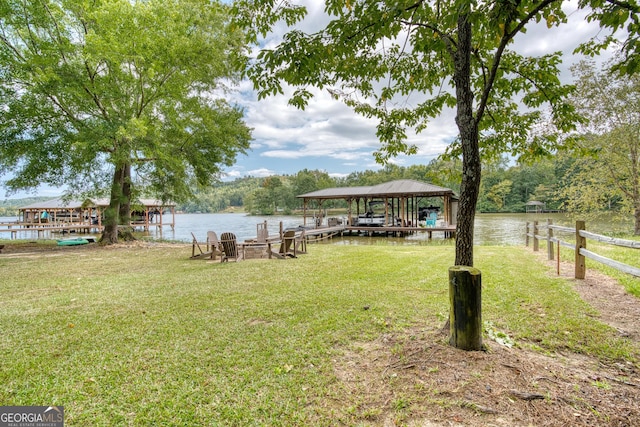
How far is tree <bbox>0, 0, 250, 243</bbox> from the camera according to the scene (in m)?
10.2

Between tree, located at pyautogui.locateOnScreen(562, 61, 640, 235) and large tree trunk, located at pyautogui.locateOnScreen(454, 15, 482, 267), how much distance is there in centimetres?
1618

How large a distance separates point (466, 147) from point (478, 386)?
1973 mm

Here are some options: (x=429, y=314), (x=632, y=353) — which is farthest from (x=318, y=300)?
(x=632, y=353)

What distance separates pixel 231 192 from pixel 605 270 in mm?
125438

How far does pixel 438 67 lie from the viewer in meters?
4.20

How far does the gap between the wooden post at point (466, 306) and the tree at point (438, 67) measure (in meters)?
0.34

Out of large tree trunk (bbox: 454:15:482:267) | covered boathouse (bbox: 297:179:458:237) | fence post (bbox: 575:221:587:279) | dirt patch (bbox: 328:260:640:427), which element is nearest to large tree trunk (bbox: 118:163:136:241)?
covered boathouse (bbox: 297:179:458:237)

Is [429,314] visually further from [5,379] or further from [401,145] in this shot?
[5,379]

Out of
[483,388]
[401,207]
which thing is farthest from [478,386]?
[401,207]

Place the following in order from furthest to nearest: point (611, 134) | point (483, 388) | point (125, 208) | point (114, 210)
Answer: point (125, 208) < point (611, 134) < point (114, 210) < point (483, 388)

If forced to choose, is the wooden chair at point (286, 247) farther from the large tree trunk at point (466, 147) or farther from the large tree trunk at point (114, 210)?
the large tree trunk at point (114, 210)

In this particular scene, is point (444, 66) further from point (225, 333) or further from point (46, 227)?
point (46, 227)

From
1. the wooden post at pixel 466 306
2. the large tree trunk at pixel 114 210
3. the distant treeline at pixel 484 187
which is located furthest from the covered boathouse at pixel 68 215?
the wooden post at pixel 466 306

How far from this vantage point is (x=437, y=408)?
199 cm
